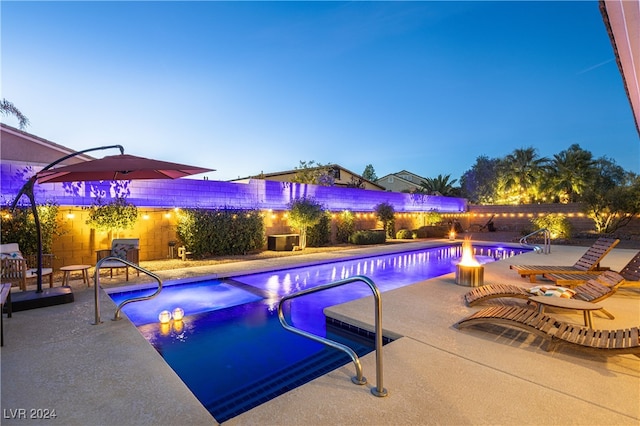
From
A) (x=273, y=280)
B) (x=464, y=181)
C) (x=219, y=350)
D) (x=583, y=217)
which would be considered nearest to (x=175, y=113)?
(x=273, y=280)

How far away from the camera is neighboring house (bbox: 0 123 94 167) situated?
12750mm

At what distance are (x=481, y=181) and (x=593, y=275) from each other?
41.5 m

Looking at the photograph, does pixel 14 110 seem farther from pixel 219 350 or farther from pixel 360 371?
pixel 360 371

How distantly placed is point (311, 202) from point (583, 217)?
2079cm

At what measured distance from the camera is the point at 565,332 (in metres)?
3.72

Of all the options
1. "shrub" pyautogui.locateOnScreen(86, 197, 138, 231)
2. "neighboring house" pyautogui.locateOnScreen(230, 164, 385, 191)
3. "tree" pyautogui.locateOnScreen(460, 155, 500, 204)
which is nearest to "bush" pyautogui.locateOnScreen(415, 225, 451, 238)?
"neighboring house" pyautogui.locateOnScreen(230, 164, 385, 191)

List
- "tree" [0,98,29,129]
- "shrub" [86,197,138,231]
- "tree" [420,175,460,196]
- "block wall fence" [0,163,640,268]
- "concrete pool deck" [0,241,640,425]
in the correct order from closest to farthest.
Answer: "concrete pool deck" [0,241,640,425] → "block wall fence" [0,163,640,268] → "shrub" [86,197,138,231] → "tree" [0,98,29,129] → "tree" [420,175,460,196]

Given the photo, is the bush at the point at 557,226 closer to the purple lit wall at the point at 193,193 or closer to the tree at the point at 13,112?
the purple lit wall at the point at 193,193

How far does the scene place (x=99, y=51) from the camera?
13953mm

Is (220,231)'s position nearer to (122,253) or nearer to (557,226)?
(122,253)

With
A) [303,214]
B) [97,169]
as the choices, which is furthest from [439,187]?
[97,169]

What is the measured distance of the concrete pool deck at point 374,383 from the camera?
2.62 metres

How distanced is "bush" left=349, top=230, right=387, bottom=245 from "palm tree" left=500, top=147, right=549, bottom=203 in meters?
21.7

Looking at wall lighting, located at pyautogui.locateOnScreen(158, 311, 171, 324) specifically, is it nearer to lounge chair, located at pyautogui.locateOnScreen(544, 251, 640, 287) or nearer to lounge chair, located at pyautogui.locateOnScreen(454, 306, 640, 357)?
lounge chair, located at pyautogui.locateOnScreen(454, 306, 640, 357)
